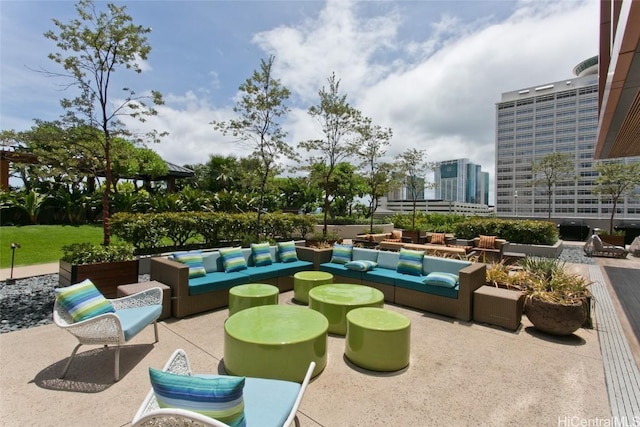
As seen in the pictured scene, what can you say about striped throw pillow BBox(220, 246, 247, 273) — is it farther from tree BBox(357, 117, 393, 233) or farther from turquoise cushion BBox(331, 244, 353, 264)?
tree BBox(357, 117, 393, 233)

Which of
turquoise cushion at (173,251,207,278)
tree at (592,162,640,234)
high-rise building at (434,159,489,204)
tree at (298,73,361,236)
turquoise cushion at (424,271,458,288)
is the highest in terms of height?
high-rise building at (434,159,489,204)

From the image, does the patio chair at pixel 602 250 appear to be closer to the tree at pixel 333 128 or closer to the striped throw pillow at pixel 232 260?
the tree at pixel 333 128

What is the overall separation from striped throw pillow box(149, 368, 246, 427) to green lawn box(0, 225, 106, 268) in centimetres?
910

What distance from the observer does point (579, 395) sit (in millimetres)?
2732

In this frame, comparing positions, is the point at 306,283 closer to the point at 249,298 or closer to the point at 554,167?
the point at 249,298

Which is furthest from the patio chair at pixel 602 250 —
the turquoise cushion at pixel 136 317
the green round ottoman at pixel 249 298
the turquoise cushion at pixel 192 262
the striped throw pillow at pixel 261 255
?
the turquoise cushion at pixel 136 317

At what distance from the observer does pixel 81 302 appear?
3156mm

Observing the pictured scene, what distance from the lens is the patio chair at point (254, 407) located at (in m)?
1.48

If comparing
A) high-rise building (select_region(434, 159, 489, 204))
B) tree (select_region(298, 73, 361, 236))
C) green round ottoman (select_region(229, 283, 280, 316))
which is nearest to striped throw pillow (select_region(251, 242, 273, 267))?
green round ottoman (select_region(229, 283, 280, 316))

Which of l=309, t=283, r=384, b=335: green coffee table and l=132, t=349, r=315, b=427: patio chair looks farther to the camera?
l=309, t=283, r=384, b=335: green coffee table

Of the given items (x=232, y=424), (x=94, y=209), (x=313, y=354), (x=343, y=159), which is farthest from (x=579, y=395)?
(x=94, y=209)

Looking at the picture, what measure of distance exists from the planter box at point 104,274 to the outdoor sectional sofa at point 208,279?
0.68m

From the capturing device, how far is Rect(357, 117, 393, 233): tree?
12.0 metres

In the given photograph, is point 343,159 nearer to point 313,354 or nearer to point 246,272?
point 246,272
